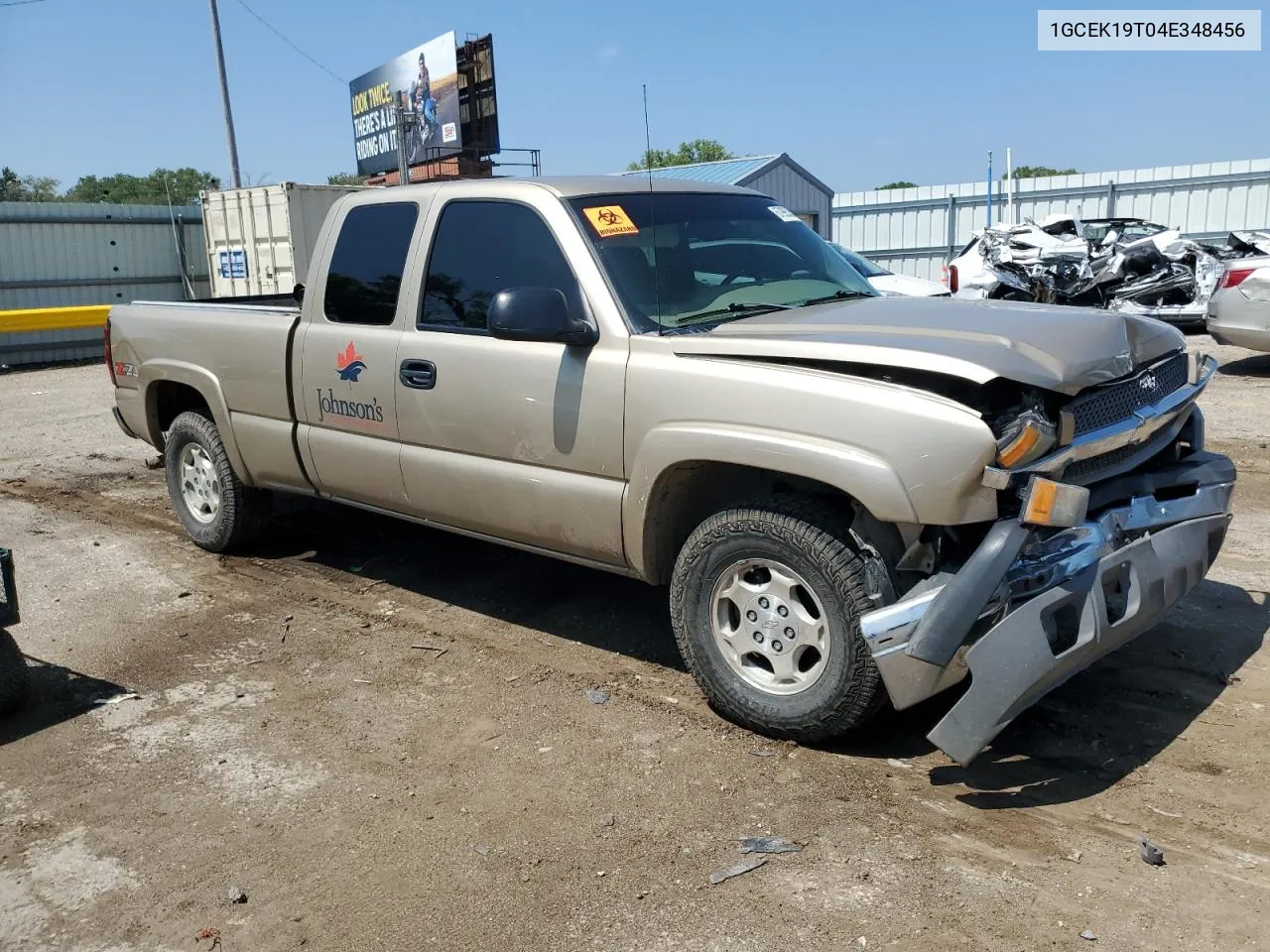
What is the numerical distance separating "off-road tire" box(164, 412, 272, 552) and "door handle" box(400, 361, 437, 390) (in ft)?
6.02

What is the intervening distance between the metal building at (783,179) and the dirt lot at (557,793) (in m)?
22.2

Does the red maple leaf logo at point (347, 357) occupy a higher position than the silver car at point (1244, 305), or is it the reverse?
the red maple leaf logo at point (347, 357)

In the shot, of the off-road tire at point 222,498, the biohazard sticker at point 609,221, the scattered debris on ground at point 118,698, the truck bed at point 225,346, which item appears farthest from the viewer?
A: the off-road tire at point 222,498

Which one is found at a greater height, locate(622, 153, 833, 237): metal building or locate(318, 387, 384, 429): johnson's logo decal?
locate(622, 153, 833, 237): metal building

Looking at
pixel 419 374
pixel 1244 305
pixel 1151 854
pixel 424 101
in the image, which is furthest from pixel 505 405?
pixel 424 101

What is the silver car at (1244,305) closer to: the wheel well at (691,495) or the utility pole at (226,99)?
the wheel well at (691,495)

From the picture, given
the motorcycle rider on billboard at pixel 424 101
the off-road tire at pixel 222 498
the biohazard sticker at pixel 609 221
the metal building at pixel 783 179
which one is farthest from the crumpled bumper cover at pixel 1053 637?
the motorcycle rider on billboard at pixel 424 101

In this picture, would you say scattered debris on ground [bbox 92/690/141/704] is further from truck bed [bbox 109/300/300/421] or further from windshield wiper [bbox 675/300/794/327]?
windshield wiper [bbox 675/300/794/327]

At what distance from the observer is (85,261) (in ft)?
67.0

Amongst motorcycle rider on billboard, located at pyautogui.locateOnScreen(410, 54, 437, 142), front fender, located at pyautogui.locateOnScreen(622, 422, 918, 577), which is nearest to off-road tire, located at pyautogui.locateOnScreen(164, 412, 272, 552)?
front fender, located at pyautogui.locateOnScreen(622, 422, 918, 577)

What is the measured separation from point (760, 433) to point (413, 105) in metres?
32.4

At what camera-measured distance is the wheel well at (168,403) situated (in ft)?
22.2

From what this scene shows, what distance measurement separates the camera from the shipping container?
Result: 774 inches

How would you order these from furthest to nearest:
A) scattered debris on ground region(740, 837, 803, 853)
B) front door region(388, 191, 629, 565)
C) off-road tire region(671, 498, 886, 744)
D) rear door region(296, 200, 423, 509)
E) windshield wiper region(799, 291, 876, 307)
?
rear door region(296, 200, 423, 509) < windshield wiper region(799, 291, 876, 307) < front door region(388, 191, 629, 565) < off-road tire region(671, 498, 886, 744) < scattered debris on ground region(740, 837, 803, 853)
